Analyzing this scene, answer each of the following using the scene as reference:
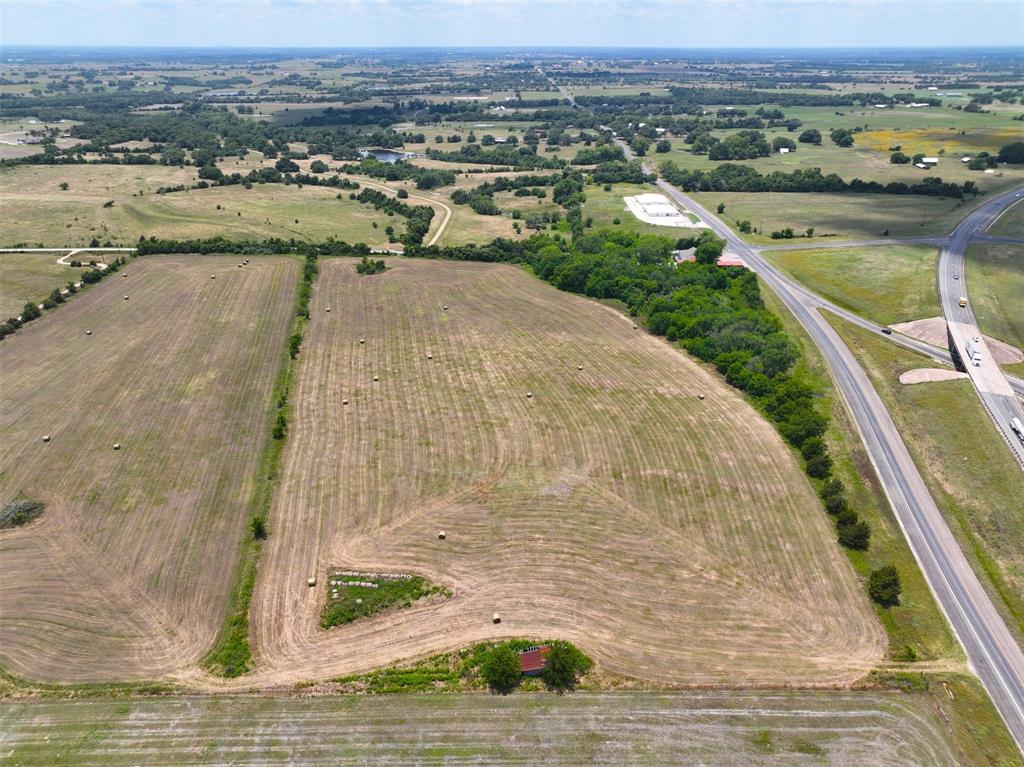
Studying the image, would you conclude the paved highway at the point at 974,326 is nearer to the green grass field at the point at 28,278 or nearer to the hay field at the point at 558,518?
the hay field at the point at 558,518

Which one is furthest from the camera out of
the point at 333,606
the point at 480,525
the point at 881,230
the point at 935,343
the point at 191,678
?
the point at 881,230

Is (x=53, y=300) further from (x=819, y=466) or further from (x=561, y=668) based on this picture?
(x=819, y=466)

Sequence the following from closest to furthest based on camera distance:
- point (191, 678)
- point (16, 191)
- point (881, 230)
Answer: point (191, 678)
point (881, 230)
point (16, 191)

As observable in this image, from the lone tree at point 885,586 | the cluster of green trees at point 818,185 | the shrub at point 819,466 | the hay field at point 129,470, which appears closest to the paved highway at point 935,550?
the lone tree at point 885,586

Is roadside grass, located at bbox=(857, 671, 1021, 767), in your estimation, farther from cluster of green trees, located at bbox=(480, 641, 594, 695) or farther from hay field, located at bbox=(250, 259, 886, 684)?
cluster of green trees, located at bbox=(480, 641, 594, 695)

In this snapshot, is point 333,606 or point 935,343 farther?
point 935,343

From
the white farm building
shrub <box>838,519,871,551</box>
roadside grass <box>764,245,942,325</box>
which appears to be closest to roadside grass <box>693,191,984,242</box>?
roadside grass <box>764,245,942,325</box>

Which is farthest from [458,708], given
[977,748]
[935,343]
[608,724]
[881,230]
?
[881,230]

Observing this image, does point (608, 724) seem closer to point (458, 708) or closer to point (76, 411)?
point (458, 708)
